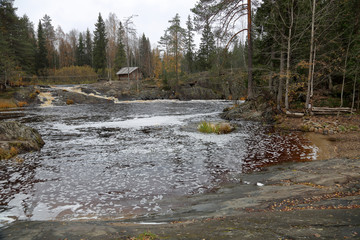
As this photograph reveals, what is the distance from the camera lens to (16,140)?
34.5 ft

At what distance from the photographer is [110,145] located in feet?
38.4

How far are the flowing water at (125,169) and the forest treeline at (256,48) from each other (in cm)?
845

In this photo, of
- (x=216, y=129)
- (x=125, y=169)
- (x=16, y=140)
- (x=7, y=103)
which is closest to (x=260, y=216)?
(x=125, y=169)

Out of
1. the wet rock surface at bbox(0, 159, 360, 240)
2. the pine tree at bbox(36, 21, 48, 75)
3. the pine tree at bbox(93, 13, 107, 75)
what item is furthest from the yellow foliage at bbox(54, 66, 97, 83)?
the wet rock surface at bbox(0, 159, 360, 240)

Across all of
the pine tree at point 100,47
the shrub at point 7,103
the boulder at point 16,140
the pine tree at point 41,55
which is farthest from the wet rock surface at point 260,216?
the pine tree at point 41,55

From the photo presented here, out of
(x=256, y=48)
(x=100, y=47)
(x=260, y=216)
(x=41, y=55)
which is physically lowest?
(x=260, y=216)

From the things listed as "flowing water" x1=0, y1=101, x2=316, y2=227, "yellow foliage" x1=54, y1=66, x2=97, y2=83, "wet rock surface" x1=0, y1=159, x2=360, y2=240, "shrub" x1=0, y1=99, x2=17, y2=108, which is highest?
"yellow foliage" x1=54, y1=66, x2=97, y2=83

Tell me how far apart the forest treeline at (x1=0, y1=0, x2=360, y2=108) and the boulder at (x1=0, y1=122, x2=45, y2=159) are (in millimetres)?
13633

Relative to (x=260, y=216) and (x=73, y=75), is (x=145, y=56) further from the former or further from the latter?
(x=260, y=216)

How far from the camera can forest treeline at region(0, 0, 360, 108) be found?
56.3 feet

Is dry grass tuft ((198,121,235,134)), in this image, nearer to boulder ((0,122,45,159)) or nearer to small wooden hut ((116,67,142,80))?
boulder ((0,122,45,159))

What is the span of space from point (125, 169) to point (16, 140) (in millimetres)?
6256

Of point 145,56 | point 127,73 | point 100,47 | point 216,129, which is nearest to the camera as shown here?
point 216,129

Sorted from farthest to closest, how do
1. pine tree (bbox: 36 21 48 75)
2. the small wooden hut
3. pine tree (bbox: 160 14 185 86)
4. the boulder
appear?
1. pine tree (bbox: 36 21 48 75)
2. the small wooden hut
3. pine tree (bbox: 160 14 185 86)
4. the boulder
